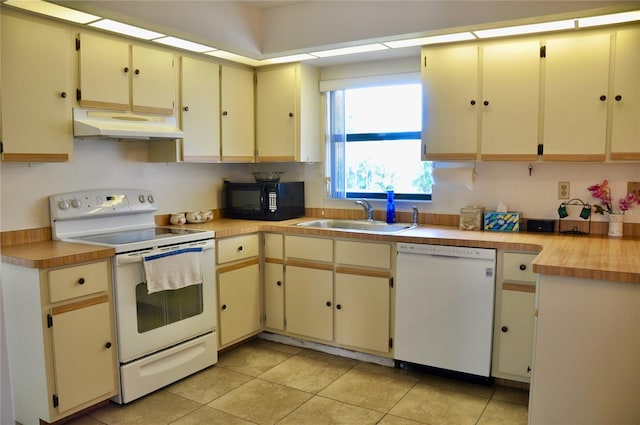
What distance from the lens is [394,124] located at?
12.4ft

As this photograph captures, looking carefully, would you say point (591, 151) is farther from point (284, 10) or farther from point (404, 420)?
point (284, 10)

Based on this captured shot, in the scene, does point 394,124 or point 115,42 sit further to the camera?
point 394,124

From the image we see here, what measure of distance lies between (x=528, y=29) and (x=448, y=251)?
53.9 inches

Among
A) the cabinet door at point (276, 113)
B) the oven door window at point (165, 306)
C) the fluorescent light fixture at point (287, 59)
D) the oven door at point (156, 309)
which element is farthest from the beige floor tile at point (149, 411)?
the fluorescent light fixture at point (287, 59)

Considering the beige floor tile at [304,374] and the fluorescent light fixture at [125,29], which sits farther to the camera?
the beige floor tile at [304,374]

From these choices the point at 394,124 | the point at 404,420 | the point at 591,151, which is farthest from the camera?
the point at 394,124

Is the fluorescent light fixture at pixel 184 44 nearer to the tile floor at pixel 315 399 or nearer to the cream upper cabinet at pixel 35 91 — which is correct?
the cream upper cabinet at pixel 35 91

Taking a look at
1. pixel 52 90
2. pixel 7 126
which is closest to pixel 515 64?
pixel 52 90

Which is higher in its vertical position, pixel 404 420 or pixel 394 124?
pixel 394 124

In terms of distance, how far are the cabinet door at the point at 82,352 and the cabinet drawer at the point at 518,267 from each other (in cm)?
222

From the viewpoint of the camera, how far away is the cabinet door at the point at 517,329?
9.18ft

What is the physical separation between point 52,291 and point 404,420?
189 centimetres

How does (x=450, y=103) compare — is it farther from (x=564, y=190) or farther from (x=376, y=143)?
(x=564, y=190)

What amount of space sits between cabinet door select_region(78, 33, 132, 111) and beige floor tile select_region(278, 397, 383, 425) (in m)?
2.06
